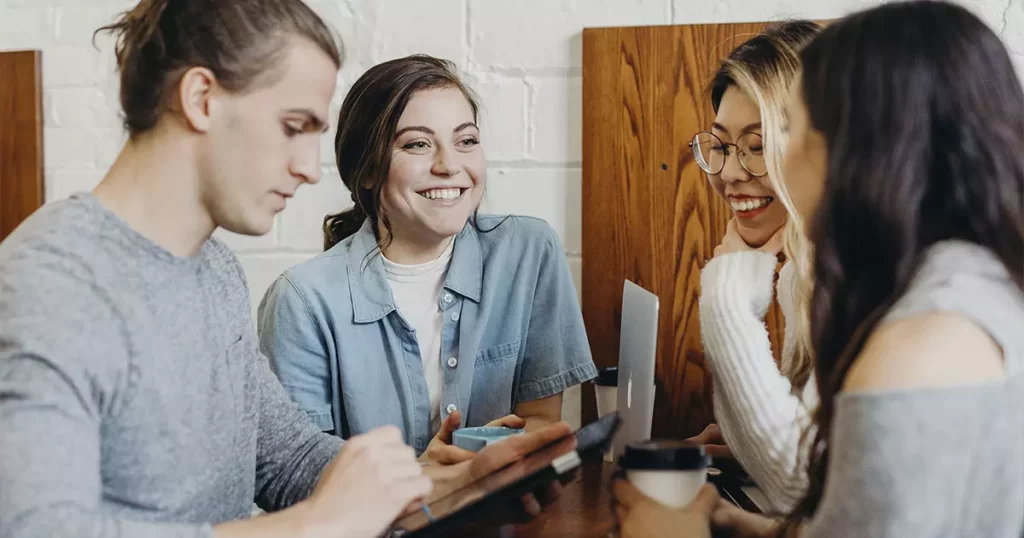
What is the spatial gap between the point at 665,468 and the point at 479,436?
0.44 meters

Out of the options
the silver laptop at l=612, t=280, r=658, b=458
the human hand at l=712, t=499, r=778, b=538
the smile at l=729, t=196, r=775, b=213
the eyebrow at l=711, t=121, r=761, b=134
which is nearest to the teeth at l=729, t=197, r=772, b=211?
the smile at l=729, t=196, r=775, b=213

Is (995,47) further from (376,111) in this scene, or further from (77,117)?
(77,117)

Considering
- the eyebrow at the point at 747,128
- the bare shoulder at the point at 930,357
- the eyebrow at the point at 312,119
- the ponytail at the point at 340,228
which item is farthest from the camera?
the ponytail at the point at 340,228

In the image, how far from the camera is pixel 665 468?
2.88 feet

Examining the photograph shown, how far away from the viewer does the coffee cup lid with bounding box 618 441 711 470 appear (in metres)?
0.87

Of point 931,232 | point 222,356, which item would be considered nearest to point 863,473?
point 931,232

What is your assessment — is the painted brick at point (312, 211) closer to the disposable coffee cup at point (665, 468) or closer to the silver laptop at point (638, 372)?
the silver laptop at point (638, 372)

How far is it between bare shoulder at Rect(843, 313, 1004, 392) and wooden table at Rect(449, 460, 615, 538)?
0.40m

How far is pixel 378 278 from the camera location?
156 cm

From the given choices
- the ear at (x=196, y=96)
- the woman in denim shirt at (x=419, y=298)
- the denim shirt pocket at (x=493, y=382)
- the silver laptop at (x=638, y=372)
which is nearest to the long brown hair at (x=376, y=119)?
the woman in denim shirt at (x=419, y=298)

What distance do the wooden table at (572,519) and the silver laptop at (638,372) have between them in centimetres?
6

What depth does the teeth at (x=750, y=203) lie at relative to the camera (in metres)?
1.42

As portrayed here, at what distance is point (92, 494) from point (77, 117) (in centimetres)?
139

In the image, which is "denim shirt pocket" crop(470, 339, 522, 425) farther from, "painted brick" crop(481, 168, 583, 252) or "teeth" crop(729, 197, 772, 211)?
"teeth" crop(729, 197, 772, 211)
